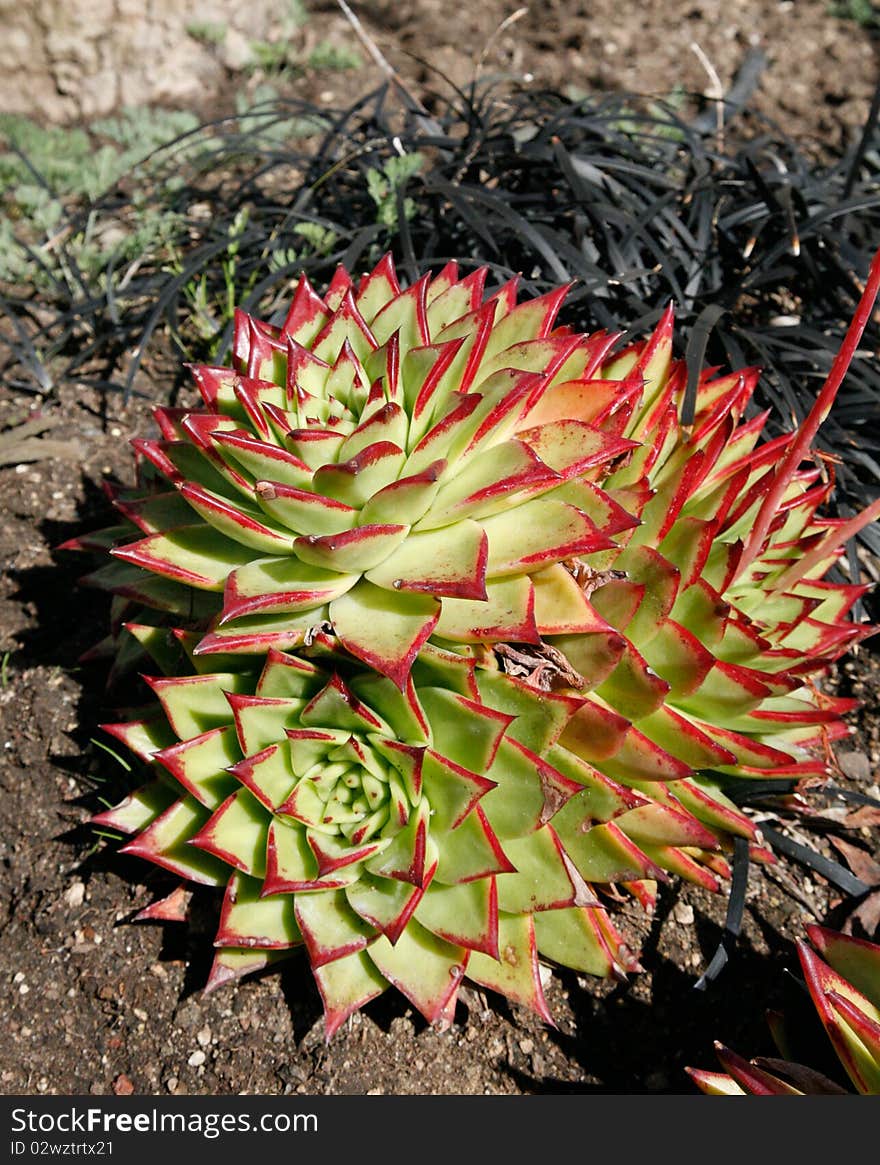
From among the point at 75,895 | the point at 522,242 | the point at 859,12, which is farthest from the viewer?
the point at 859,12

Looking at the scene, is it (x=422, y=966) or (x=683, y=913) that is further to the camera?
(x=683, y=913)

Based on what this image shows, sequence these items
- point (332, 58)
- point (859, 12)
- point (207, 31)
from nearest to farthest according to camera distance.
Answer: point (207, 31) < point (332, 58) < point (859, 12)

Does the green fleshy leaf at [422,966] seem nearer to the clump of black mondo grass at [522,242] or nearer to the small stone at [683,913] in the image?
the small stone at [683,913]

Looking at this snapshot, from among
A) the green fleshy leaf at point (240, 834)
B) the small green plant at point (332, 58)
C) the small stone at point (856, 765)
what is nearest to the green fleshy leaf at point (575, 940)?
the green fleshy leaf at point (240, 834)

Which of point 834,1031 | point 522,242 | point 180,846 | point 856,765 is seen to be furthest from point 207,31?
point 834,1031

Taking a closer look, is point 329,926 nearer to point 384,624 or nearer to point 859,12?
point 384,624

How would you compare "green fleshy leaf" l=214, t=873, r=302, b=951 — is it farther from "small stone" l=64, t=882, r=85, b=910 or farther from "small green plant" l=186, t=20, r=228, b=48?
"small green plant" l=186, t=20, r=228, b=48
